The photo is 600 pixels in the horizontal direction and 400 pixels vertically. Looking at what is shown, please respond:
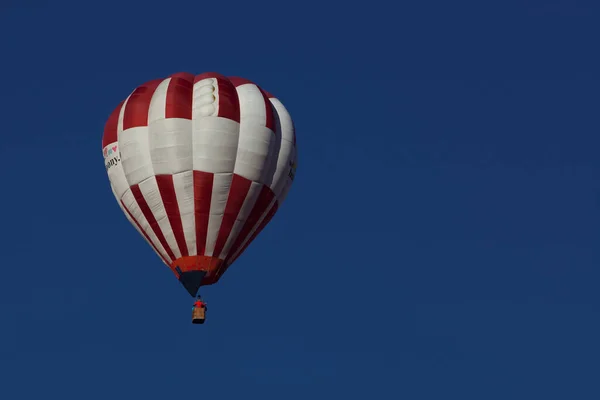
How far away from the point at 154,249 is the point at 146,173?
195cm

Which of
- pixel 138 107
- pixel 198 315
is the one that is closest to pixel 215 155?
pixel 138 107

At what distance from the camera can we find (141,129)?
43.4m

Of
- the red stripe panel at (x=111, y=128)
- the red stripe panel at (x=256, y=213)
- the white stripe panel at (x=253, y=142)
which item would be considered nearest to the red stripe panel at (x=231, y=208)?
the white stripe panel at (x=253, y=142)

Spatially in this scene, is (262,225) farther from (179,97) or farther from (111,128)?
(111,128)

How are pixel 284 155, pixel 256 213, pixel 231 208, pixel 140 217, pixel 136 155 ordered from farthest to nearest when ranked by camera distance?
pixel 284 155
pixel 256 213
pixel 140 217
pixel 136 155
pixel 231 208

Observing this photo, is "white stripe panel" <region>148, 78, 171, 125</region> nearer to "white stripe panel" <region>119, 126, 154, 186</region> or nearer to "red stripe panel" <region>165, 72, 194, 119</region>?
"red stripe panel" <region>165, 72, 194, 119</region>

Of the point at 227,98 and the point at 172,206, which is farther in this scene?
the point at 227,98

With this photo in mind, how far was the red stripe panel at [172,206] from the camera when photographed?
42.9 metres

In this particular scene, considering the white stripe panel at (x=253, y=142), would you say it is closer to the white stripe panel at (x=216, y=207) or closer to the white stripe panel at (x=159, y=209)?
the white stripe panel at (x=216, y=207)

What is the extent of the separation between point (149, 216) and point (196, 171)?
1.62m

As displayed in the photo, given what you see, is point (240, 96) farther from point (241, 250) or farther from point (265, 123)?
Result: point (241, 250)

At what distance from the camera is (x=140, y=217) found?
43.6m

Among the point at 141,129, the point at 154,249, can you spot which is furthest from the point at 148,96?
the point at 154,249

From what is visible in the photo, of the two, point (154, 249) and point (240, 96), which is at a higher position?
point (240, 96)
